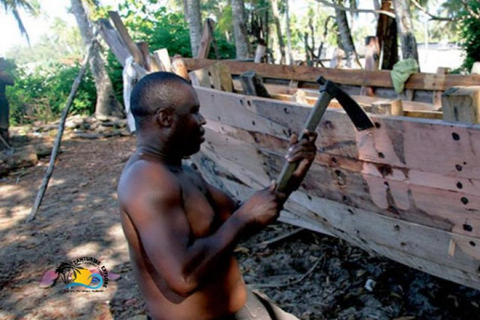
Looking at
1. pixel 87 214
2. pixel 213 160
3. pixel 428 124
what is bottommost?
pixel 87 214

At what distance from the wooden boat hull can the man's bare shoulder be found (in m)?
1.24

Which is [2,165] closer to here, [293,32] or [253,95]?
[253,95]

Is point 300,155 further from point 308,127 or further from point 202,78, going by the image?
point 202,78

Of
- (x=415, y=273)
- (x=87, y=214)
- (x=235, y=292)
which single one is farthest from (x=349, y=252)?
(x=87, y=214)

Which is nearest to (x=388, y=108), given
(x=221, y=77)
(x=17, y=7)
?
(x=221, y=77)

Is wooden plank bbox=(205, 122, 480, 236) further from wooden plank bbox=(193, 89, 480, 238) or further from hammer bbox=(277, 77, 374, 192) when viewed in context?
hammer bbox=(277, 77, 374, 192)

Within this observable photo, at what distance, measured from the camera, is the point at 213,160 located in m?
4.54

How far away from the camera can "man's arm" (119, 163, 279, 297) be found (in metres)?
1.33

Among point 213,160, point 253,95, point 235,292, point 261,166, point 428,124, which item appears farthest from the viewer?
point 213,160

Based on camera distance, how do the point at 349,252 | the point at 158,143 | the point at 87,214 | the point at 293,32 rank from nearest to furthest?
the point at 158,143 < the point at 349,252 < the point at 87,214 < the point at 293,32

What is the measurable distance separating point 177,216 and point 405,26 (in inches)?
254

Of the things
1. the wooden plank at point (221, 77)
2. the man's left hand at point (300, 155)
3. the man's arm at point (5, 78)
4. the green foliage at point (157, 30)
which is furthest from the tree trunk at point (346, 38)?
the man's left hand at point (300, 155)

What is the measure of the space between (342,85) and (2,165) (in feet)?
22.8

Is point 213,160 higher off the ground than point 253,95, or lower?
lower
